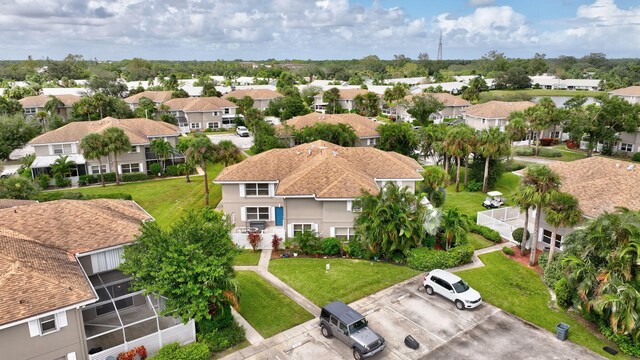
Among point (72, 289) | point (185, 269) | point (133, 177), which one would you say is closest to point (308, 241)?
point (185, 269)

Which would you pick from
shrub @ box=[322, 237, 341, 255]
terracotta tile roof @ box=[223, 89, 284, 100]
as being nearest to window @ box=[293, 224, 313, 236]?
shrub @ box=[322, 237, 341, 255]

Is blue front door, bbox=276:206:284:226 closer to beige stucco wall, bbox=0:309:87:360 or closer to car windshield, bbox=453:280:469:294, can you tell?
car windshield, bbox=453:280:469:294

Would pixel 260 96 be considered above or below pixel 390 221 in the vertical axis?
above

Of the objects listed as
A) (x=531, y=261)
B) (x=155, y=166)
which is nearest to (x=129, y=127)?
(x=155, y=166)

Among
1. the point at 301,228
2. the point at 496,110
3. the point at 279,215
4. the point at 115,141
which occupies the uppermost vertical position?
the point at 496,110

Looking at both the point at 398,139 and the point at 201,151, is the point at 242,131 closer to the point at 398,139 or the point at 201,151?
the point at 398,139

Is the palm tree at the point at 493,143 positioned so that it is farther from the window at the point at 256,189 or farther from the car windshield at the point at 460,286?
the window at the point at 256,189

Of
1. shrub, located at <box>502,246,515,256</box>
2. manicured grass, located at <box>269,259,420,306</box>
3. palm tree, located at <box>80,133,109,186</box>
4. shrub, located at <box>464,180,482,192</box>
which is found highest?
palm tree, located at <box>80,133,109,186</box>
